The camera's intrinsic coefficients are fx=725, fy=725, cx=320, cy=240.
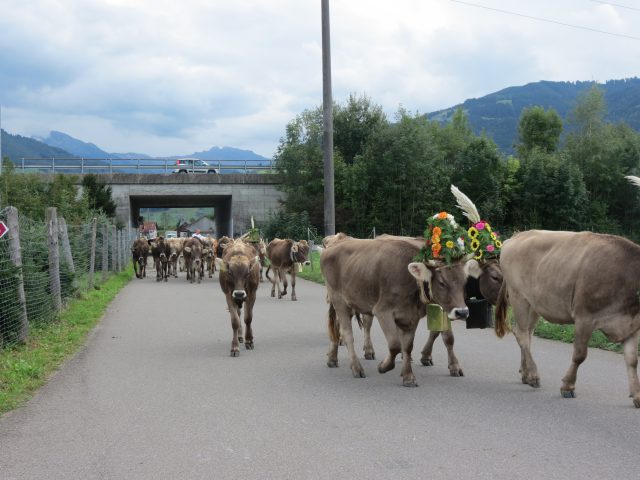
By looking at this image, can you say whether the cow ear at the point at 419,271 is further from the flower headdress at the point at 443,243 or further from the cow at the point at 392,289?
the flower headdress at the point at 443,243

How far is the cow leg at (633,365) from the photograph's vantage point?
6.73 metres

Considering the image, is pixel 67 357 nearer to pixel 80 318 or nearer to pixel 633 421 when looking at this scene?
pixel 80 318

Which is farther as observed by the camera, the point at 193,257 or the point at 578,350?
the point at 193,257

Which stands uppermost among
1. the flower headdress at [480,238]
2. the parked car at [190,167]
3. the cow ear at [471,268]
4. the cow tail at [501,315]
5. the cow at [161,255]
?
the parked car at [190,167]

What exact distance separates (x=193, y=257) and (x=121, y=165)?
2276cm

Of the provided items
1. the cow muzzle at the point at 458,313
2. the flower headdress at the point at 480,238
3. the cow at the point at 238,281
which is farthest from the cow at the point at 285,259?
the cow muzzle at the point at 458,313

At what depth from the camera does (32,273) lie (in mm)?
12586

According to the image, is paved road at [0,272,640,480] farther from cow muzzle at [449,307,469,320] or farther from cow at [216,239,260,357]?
cow muzzle at [449,307,469,320]

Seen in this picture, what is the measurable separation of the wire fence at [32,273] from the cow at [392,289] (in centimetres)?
482

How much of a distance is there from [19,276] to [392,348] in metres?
6.12

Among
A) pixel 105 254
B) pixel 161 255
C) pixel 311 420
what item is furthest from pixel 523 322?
pixel 161 255

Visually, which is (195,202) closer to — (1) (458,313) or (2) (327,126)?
(2) (327,126)

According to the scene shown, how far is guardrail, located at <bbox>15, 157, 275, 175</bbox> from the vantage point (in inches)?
1839

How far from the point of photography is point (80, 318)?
14.4 m
